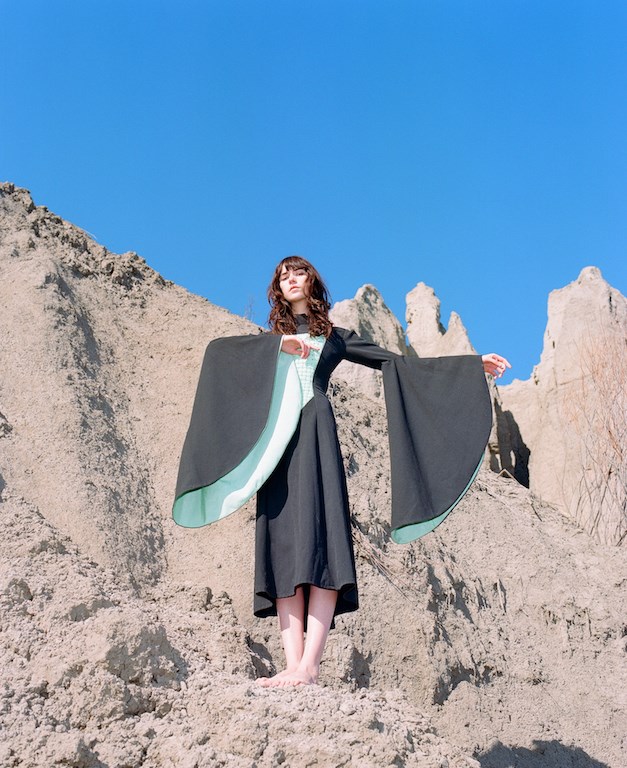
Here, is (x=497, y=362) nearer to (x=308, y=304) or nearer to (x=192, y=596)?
(x=308, y=304)

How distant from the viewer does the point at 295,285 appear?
15.3 feet

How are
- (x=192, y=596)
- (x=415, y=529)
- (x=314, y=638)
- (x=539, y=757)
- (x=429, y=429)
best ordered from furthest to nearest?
(x=539, y=757), (x=192, y=596), (x=429, y=429), (x=415, y=529), (x=314, y=638)

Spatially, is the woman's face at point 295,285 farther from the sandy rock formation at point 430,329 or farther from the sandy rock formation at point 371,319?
the sandy rock formation at point 430,329

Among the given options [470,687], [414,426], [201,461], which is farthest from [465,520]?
[201,461]

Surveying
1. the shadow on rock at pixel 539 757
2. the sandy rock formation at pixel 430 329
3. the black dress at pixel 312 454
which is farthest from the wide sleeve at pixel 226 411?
the sandy rock formation at pixel 430 329

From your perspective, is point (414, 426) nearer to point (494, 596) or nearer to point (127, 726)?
point (127, 726)

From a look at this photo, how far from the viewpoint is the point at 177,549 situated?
579 cm

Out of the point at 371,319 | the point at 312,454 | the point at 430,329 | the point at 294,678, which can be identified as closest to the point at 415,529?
the point at 312,454

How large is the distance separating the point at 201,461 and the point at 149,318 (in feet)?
12.8

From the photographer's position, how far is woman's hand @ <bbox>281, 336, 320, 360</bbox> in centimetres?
450

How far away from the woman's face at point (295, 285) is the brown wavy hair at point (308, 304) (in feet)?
0.05

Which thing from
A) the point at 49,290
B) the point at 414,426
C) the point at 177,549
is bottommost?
the point at 177,549

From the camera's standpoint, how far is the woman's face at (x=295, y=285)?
15.3 ft

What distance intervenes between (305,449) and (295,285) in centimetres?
83
